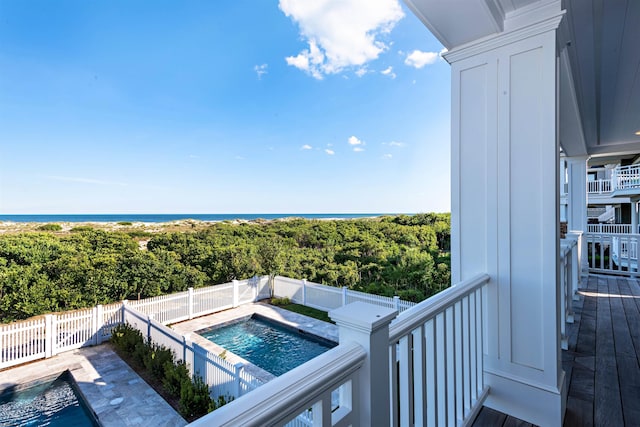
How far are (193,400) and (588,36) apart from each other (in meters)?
5.38

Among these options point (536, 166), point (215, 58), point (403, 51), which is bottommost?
point (536, 166)

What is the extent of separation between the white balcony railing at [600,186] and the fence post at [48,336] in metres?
14.3

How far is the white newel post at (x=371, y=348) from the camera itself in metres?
0.64

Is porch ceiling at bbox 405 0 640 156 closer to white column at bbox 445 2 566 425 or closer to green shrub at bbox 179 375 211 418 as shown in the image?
white column at bbox 445 2 566 425

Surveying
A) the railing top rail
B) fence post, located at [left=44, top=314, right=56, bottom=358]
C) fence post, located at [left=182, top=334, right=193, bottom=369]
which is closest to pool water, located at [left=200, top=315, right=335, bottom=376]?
fence post, located at [left=182, top=334, right=193, bottom=369]

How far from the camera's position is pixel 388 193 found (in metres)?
16.7

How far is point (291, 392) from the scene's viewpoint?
0.45 metres

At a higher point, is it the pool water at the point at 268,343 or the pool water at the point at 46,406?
the pool water at the point at 46,406

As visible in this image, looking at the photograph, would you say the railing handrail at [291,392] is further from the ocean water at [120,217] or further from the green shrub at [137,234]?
the ocean water at [120,217]

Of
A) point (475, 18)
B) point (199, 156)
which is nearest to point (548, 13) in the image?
point (475, 18)

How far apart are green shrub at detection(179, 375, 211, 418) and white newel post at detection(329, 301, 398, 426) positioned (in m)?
4.07

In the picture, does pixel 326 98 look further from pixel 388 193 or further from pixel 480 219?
pixel 480 219

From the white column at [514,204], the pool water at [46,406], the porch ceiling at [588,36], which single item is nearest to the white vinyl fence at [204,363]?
the pool water at [46,406]

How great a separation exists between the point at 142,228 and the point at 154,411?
8863 mm
